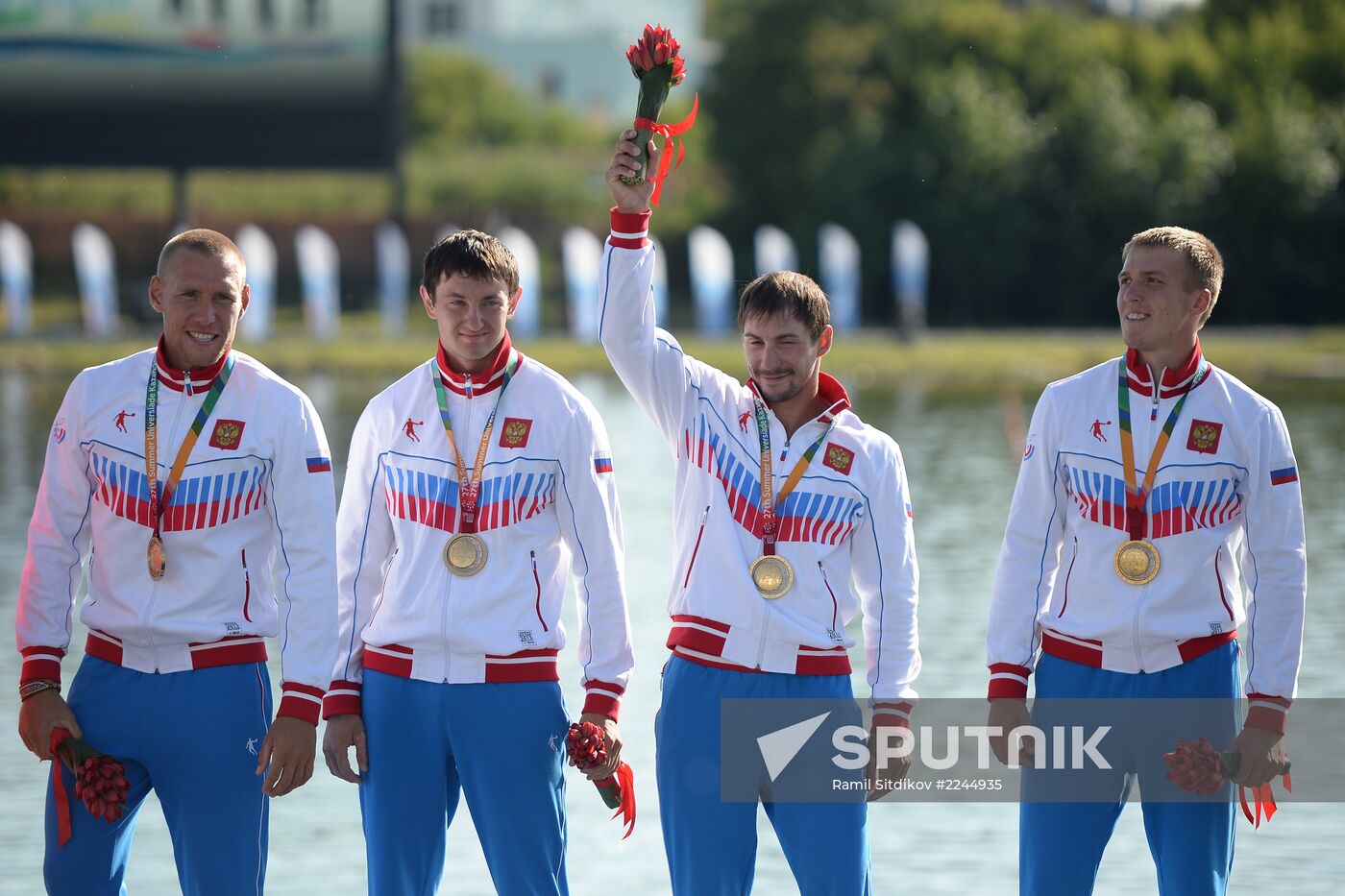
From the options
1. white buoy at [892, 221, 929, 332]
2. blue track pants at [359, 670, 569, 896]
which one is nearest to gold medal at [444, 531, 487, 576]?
blue track pants at [359, 670, 569, 896]

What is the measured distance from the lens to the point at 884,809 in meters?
9.30

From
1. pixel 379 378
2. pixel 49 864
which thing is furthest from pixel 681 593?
pixel 379 378

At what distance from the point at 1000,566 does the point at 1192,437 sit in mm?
620

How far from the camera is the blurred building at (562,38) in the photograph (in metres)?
83.1

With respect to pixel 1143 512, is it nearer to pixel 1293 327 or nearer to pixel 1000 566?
pixel 1000 566

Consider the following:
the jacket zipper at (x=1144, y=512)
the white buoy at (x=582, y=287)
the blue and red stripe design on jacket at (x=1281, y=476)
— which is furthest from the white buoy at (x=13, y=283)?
the blue and red stripe design on jacket at (x=1281, y=476)

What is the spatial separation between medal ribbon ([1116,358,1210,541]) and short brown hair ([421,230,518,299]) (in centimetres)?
169

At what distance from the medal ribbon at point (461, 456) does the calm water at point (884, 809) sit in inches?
118

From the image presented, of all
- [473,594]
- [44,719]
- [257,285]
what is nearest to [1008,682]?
[473,594]

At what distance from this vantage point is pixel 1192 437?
5137 mm

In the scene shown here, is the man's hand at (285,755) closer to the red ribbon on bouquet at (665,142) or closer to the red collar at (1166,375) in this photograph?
the red ribbon on bouquet at (665,142)

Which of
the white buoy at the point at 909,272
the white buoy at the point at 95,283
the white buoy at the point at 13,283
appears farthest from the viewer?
the white buoy at the point at 909,272

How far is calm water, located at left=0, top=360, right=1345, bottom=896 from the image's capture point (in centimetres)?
790

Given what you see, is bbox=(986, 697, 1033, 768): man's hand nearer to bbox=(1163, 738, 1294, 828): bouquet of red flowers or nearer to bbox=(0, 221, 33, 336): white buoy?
bbox=(1163, 738, 1294, 828): bouquet of red flowers
